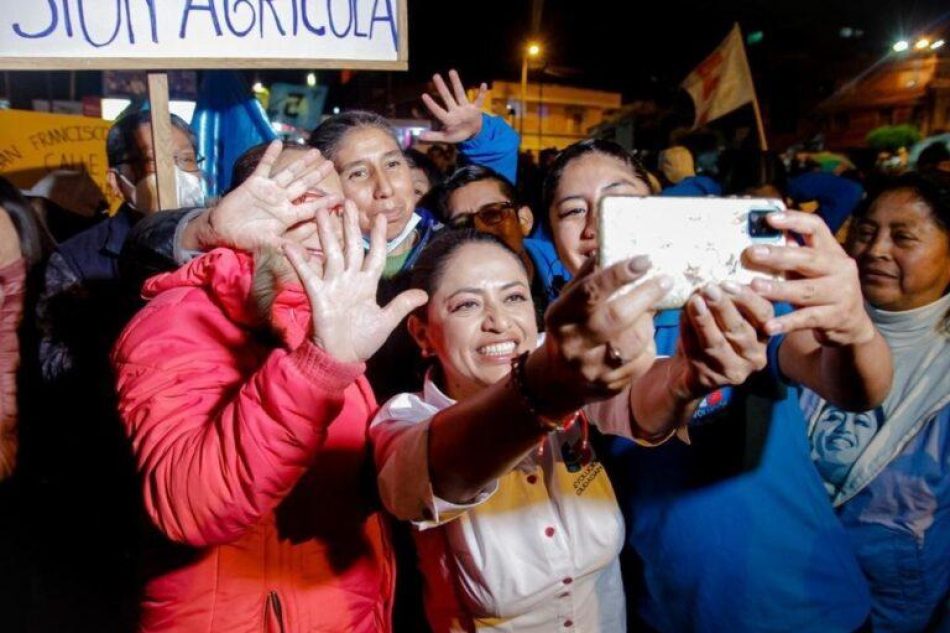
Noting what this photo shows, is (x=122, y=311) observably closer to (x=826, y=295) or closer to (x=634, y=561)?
(x=634, y=561)

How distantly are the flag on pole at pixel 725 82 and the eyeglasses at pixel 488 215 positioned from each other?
13.5 ft

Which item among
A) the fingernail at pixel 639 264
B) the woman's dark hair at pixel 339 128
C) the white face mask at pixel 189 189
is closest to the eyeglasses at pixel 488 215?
the woman's dark hair at pixel 339 128

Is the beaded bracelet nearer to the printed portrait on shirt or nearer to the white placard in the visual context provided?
the printed portrait on shirt

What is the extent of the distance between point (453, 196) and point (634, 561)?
73.2 inches

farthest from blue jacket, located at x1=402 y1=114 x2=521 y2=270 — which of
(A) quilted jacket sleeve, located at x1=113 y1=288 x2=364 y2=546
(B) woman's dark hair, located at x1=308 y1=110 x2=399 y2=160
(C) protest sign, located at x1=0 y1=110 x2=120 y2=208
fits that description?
(C) protest sign, located at x1=0 y1=110 x2=120 y2=208

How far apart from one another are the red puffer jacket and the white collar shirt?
0.17 m

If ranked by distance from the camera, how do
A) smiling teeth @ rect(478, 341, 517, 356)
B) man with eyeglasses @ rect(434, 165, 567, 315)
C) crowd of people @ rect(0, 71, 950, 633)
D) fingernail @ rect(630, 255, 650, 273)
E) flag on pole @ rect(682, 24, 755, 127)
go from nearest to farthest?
1. fingernail @ rect(630, 255, 650, 273)
2. crowd of people @ rect(0, 71, 950, 633)
3. smiling teeth @ rect(478, 341, 517, 356)
4. man with eyeglasses @ rect(434, 165, 567, 315)
5. flag on pole @ rect(682, 24, 755, 127)

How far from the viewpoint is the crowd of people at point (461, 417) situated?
3.48 feet

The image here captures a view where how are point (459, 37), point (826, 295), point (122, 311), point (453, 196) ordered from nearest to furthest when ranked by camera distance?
1. point (826, 295)
2. point (122, 311)
3. point (453, 196)
4. point (459, 37)

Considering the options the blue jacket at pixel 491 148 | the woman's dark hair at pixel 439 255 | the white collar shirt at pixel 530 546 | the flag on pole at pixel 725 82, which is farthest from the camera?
the flag on pole at pixel 725 82

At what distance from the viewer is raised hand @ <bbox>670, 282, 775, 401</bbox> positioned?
37.3 inches

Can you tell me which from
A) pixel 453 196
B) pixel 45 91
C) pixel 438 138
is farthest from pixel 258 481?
pixel 45 91

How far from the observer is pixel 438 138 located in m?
3.21

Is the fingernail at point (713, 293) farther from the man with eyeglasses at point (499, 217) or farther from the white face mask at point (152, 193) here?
the white face mask at point (152, 193)
